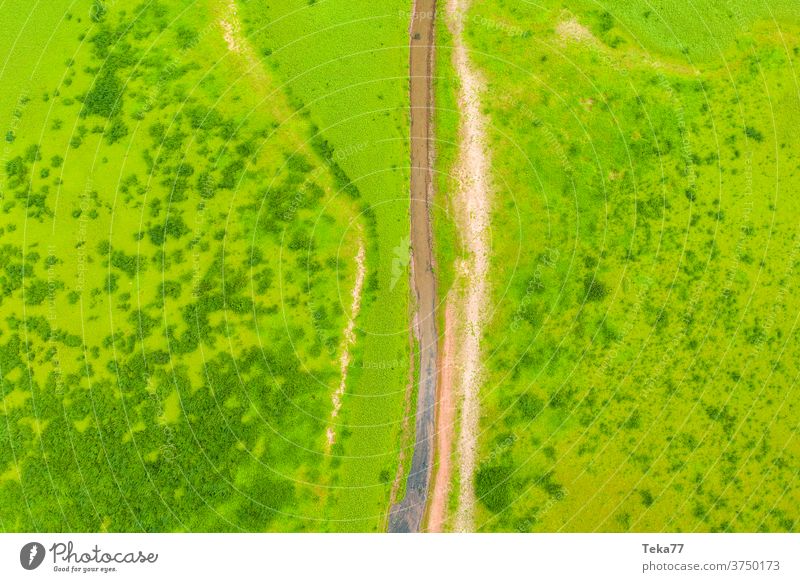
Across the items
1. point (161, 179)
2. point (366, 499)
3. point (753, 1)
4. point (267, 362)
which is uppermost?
point (753, 1)

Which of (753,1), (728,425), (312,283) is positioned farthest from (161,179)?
(753,1)

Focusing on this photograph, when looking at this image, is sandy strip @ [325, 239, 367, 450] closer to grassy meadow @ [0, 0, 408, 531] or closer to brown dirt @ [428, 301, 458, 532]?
grassy meadow @ [0, 0, 408, 531]

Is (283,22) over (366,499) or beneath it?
over

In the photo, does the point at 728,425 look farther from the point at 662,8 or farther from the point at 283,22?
the point at 283,22
